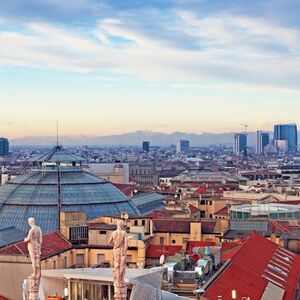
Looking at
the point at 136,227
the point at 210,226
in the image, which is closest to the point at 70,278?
the point at 136,227

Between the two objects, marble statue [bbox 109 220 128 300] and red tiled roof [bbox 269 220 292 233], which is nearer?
marble statue [bbox 109 220 128 300]

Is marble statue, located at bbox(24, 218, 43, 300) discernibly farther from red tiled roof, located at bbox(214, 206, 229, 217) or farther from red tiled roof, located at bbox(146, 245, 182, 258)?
red tiled roof, located at bbox(214, 206, 229, 217)

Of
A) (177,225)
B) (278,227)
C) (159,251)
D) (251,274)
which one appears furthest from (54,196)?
(251,274)

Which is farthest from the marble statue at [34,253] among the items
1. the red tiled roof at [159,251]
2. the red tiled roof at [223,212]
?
the red tiled roof at [223,212]

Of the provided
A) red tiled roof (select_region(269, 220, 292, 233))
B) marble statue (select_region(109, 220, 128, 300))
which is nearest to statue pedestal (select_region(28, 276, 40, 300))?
marble statue (select_region(109, 220, 128, 300))

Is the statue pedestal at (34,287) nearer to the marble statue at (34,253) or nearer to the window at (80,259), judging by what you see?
the marble statue at (34,253)
